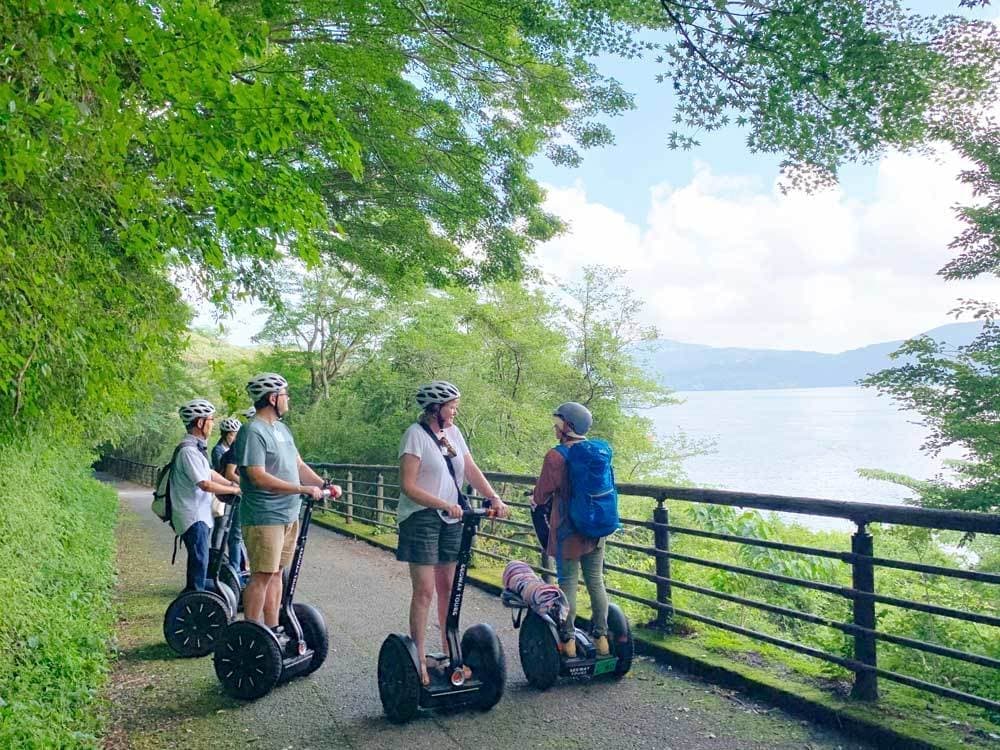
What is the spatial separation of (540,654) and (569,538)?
2.54ft

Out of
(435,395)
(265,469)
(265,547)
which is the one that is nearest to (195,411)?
(265,469)

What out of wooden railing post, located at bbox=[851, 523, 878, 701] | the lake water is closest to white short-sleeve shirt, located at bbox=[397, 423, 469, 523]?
wooden railing post, located at bbox=[851, 523, 878, 701]

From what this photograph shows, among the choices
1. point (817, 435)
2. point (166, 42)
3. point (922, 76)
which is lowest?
point (817, 435)

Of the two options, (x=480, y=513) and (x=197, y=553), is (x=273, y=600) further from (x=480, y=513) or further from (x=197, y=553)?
(x=480, y=513)

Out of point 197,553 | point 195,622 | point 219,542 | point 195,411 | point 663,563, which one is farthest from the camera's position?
point 219,542

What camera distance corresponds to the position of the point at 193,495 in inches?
238

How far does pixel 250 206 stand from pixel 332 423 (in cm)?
2043

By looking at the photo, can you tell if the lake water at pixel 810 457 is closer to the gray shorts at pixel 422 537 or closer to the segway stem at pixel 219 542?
the gray shorts at pixel 422 537

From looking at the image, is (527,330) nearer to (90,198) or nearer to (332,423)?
(332,423)

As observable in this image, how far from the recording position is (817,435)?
73.3m

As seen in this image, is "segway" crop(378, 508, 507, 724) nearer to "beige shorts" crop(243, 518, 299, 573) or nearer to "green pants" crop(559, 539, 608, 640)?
"green pants" crop(559, 539, 608, 640)

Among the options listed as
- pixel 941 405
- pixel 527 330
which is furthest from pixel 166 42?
pixel 527 330

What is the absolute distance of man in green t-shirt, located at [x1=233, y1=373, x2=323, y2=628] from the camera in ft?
15.3

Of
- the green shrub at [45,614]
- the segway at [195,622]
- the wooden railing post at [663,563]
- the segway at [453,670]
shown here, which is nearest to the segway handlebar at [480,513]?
the segway at [453,670]
